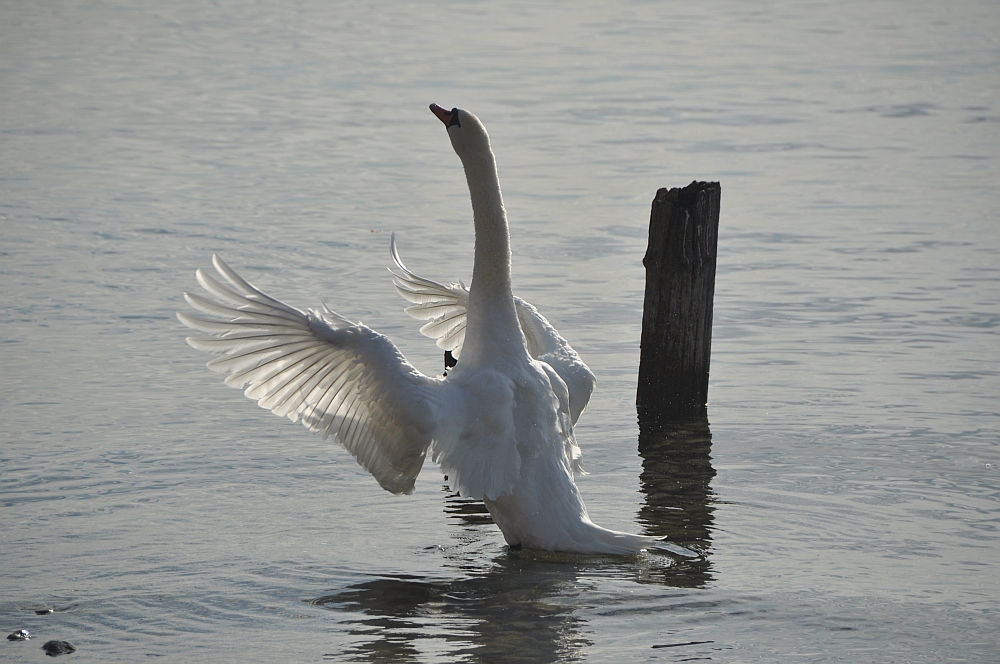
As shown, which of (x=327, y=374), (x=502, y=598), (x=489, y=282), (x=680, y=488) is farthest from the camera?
(x=680, y=488)

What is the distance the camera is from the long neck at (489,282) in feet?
28.0

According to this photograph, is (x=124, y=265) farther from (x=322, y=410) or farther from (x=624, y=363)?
(x=322, y=410)

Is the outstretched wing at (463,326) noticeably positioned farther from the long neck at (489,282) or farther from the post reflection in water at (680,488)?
the post reflection in water at (680,488)

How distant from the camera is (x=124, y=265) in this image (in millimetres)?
16578

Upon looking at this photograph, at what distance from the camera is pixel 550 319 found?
48.1 ft

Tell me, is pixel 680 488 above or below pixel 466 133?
below

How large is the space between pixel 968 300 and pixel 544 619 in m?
9.29

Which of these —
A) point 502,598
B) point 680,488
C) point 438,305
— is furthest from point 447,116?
point 680,488

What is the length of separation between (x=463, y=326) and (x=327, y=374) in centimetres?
258

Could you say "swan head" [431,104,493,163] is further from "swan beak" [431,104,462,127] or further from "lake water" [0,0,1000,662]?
"lake water" [0,0,1000,662]

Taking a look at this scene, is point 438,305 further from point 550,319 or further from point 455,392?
point 550,319

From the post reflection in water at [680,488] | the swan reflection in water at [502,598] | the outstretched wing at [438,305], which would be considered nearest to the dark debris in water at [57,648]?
the swan reflection in water at [502,598]

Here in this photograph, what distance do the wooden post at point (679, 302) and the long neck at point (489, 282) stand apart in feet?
9.05

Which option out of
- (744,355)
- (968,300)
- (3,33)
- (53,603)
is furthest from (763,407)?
(3,33)
